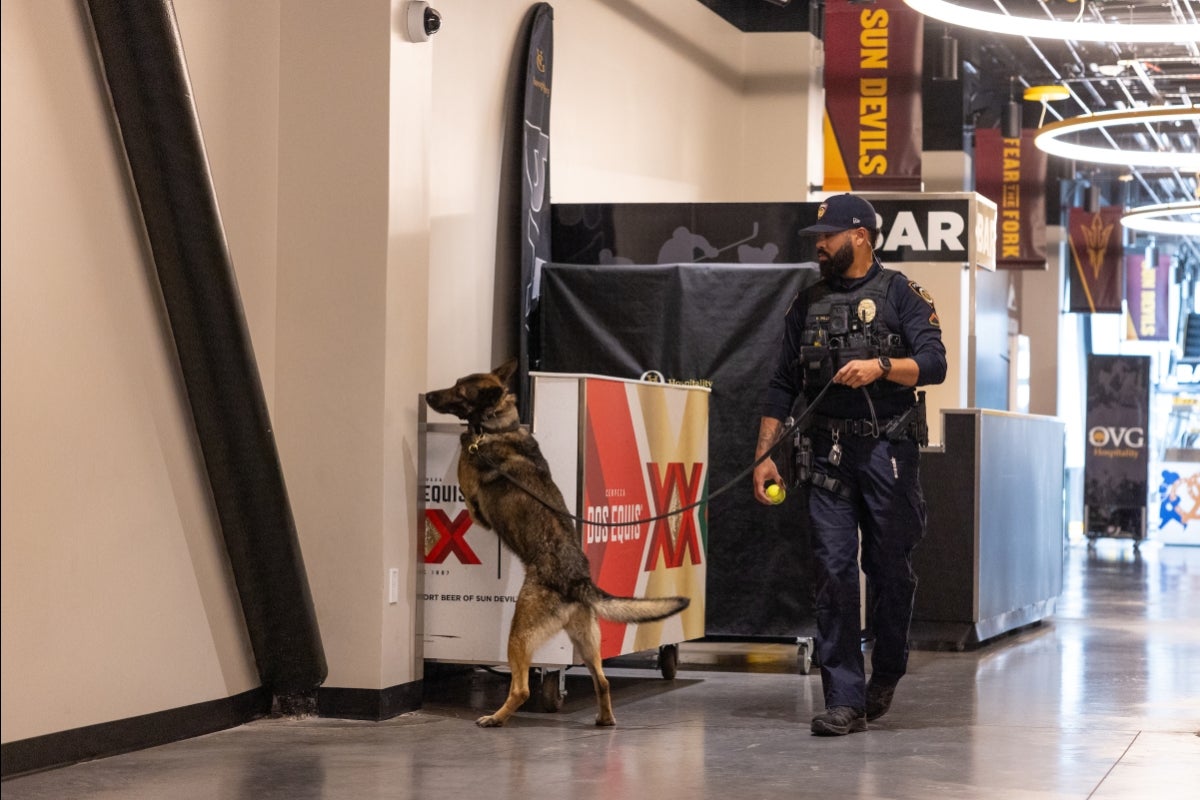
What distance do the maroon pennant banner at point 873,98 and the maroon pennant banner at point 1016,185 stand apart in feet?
19.2

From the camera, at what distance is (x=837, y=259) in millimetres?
5547

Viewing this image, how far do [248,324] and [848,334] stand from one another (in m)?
2.09

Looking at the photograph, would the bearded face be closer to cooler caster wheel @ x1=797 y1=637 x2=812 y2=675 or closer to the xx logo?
the xx logo

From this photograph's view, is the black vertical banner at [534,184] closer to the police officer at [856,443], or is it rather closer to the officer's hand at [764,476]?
the officer's hand at [764,476]

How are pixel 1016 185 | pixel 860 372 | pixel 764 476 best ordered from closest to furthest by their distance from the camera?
1. pixel 860 372
2. pixel 764 476
3. pixel 1016 185

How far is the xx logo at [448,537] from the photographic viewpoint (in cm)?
591

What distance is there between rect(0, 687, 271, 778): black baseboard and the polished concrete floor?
0.05m

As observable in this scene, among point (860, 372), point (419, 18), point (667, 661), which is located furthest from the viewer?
point (667, 661)

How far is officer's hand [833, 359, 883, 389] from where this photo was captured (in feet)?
17.2

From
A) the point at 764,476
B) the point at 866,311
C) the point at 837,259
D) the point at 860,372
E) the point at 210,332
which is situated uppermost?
the point at 837,259

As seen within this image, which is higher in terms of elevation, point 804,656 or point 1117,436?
point 1117,436

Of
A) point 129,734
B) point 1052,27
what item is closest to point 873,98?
point 1052,27

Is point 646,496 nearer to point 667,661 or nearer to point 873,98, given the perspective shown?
point 667,661

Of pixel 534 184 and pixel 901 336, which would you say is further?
pixel 534 184
